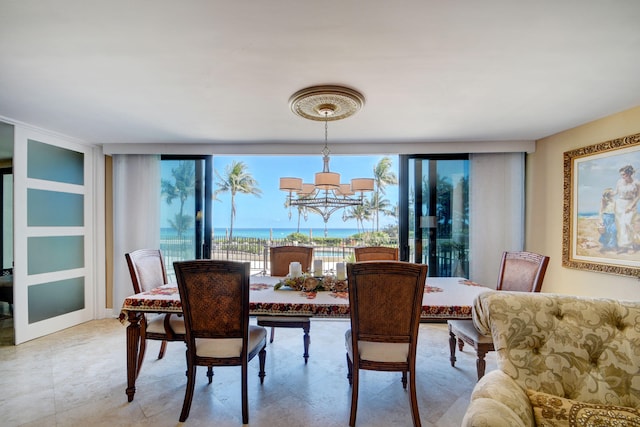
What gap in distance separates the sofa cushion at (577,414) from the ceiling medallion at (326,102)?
2.03 metres

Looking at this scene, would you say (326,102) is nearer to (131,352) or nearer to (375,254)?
(375,254)

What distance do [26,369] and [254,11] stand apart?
339 centimetres

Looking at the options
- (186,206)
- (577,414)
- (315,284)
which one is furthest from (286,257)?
(577,414)

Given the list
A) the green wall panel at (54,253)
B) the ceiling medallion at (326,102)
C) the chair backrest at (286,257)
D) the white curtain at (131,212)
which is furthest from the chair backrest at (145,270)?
the ceiling medallion at (326,102)

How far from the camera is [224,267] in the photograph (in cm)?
173

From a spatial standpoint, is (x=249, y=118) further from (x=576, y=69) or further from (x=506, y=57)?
(x=576, y=69)

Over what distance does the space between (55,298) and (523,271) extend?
495cm

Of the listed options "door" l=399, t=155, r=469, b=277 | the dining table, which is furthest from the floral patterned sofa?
"door" l=399, t=155, r=469, b=277

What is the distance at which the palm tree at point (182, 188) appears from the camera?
12.7ft

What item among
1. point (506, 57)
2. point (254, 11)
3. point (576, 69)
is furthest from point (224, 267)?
point (576, 69)

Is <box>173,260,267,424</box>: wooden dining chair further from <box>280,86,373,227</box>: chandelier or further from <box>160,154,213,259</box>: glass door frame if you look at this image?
<box>160,154,213,259</box>: glass door frame

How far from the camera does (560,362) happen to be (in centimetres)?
111

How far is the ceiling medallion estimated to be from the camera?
2104mm

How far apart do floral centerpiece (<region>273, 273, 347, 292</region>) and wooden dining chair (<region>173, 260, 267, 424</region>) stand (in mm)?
566
